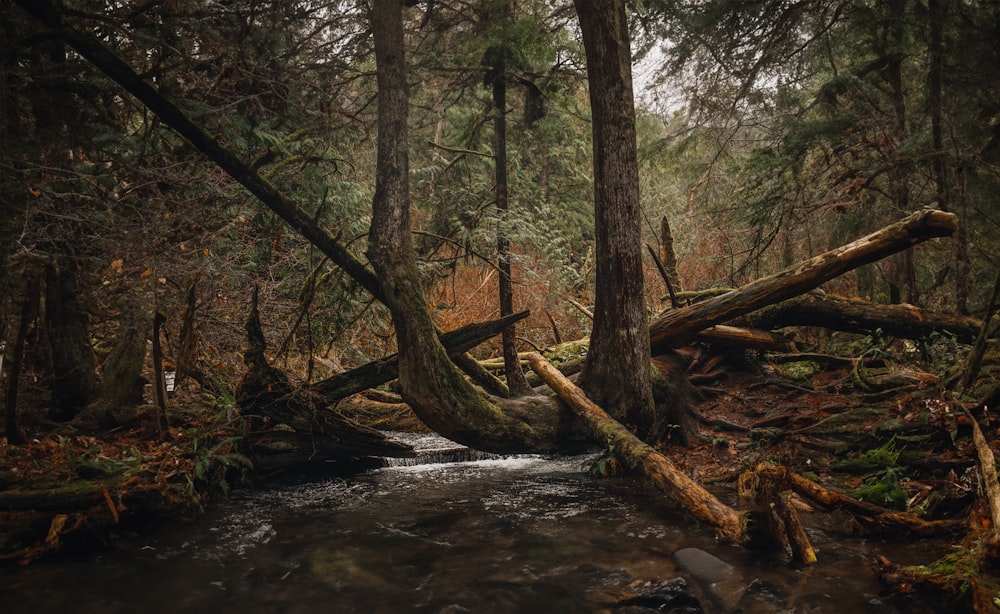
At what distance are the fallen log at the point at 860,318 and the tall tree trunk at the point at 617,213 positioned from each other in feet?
10.4

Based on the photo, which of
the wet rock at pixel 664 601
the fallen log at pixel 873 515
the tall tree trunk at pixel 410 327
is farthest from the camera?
the tall tree trunk at pixel 410 327

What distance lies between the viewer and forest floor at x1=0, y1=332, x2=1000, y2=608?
5.03m

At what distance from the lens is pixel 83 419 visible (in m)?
7.08

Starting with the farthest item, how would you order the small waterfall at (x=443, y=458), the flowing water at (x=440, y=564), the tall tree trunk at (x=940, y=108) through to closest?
the small waterfall at (x=443, y=458)
the tall tree trunk at (x=940, y=108)
the flowing water at (x=440, y=564)

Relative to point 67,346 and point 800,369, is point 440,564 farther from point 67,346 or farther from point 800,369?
point 800,369

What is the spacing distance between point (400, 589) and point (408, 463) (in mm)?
4289

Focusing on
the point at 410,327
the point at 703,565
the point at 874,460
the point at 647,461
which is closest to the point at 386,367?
the point at 410,327

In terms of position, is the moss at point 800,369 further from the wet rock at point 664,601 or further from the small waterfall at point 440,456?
the wet rock at point 664,601

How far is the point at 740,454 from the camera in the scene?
24.2 feet

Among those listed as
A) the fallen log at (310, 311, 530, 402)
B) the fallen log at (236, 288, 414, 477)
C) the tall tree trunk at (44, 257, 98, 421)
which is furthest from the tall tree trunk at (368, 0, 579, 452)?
the tall tree trunk at (44, 257, 98, 421)

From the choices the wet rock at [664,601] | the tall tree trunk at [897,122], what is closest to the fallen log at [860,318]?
the tall tree trunk at [897,122]

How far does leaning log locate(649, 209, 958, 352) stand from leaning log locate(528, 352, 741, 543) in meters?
1.94

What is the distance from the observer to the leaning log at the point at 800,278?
710 centimetres

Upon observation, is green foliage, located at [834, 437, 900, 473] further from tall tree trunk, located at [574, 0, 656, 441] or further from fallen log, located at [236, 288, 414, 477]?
fallen log, located at [236, 288, 414, 477]
